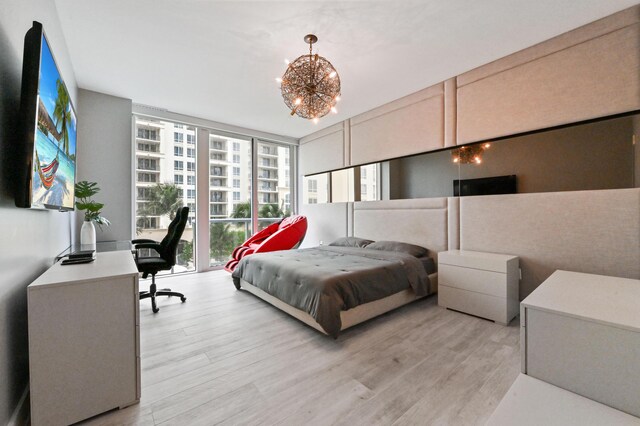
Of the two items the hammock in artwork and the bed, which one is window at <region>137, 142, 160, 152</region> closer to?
the bed

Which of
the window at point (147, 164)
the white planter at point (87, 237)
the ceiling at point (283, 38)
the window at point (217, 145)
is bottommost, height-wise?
the white planter at point (87, 237)

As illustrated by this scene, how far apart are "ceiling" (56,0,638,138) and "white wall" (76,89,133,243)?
26 centimetres

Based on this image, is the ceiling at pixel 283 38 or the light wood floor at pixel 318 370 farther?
the ceiling at pixel 283 38

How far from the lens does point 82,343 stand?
4.45 feet

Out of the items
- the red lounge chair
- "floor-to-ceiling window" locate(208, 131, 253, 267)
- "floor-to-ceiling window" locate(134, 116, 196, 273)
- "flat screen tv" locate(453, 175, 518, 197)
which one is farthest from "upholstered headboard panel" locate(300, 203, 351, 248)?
"floor-to-ceiling window" locate(134, 116, 196, 273)

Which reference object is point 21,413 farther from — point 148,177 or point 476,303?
point 148,177

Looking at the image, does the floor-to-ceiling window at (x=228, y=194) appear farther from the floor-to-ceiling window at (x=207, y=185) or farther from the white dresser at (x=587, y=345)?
the white dresser at (x=587, y=345)

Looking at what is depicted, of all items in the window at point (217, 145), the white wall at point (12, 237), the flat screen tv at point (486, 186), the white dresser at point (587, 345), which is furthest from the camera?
the window at point (217, 145)

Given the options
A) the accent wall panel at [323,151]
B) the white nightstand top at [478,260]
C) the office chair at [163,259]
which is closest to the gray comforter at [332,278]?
the white nightstand top at [478,260]

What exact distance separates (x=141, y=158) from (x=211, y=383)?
402 cm

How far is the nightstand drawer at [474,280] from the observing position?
2521 mm

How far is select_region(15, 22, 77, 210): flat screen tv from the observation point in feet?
4.10

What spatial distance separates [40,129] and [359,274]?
8.01 feet

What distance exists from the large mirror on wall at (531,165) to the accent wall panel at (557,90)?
0.14 m
